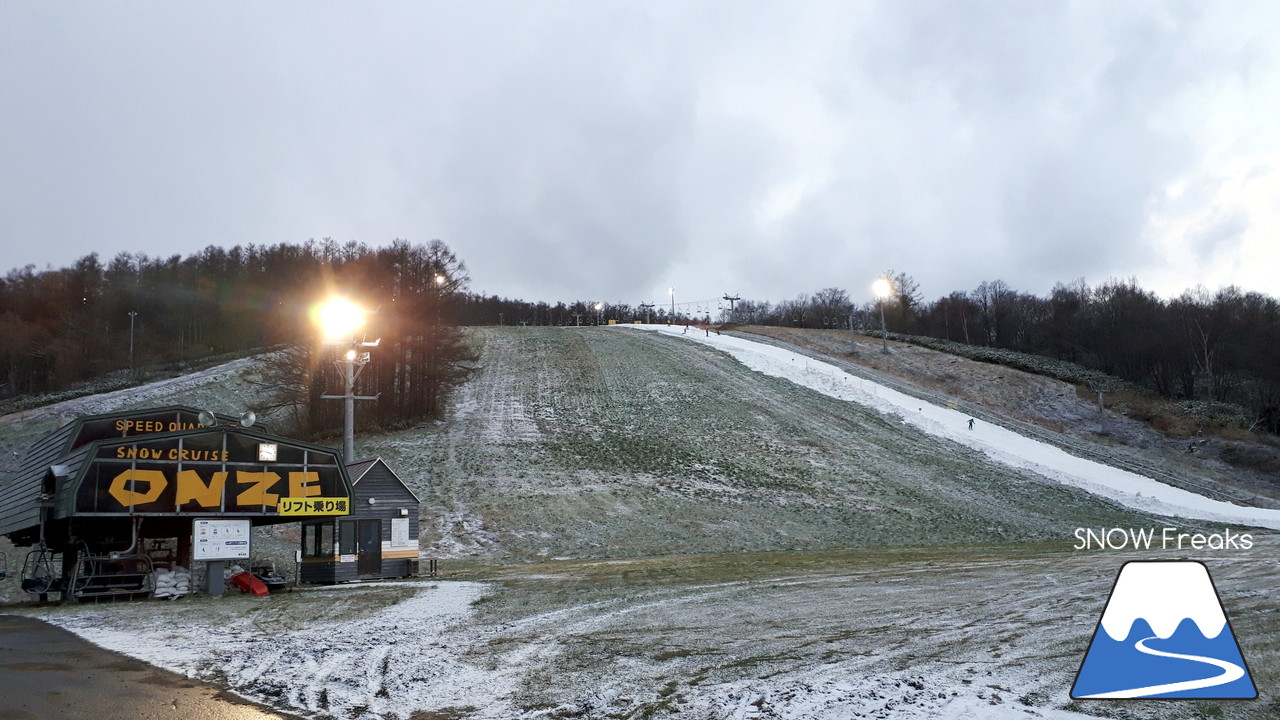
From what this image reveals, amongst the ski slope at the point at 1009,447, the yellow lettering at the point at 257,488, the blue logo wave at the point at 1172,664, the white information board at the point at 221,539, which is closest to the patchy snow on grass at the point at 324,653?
the white information board at the point at 221,539

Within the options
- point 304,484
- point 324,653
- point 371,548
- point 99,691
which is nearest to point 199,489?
point 304,484

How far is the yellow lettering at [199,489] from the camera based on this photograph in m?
20.4

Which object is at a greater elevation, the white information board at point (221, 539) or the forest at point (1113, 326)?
the forest at point (1113, 326)

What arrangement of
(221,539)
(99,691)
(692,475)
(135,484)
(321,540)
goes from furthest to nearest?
1. (692,475)
2. (321,540)
3. (221,539)
4. (135,484)
5. (99,691)

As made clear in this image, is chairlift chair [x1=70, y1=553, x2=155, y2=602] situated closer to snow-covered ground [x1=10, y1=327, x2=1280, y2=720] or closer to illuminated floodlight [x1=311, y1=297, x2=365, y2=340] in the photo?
snow-covered ground [x1=10, y1=327, x2=1280, y2=720]

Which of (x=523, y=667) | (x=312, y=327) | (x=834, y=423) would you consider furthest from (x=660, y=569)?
(x=834, y=423)

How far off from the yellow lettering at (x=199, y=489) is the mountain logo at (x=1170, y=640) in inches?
819

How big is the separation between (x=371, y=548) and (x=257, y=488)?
15.7 ft

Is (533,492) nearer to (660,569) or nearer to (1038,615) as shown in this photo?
(660,569)

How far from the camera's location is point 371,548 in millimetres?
25219

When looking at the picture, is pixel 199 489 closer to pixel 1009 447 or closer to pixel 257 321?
pixel 1009 447

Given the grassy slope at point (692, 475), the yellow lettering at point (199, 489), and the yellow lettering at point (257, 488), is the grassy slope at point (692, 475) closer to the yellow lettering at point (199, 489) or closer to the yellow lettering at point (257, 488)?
the yellow lettering at point (257, 488)

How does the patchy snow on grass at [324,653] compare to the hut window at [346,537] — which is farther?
the hut window at [346,537]

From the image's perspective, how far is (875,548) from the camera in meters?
30.2
